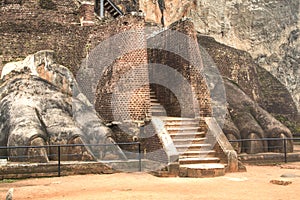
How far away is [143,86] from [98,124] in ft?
6.06

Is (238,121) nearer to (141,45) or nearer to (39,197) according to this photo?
(141,45)

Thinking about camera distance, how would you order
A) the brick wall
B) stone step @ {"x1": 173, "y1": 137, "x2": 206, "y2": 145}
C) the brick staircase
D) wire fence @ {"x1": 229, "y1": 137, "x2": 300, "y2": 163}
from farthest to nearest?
1. wire fence @ {"x1": 229, "y1": 137, "x2": 300, "y2": 163}
2. the brick wall
3. stone step @ {"x1": 173, "y1": 137, "x2": 206, "y2": 145}
4. the brick staircase

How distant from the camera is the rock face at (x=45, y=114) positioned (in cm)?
1116

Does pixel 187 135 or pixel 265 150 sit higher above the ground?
pixel 187 135

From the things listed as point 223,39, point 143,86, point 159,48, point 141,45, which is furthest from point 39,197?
point 223,39

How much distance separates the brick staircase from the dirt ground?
33 cm

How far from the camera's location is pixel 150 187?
818 cm

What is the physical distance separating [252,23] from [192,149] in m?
14.6

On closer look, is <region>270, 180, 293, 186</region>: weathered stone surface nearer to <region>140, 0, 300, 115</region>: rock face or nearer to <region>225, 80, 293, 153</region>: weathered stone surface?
<region>225, 80, 293, 153</region>: weathered stone surface

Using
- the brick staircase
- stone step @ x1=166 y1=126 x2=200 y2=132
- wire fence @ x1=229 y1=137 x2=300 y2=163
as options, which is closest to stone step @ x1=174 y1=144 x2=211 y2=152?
the brick staircase

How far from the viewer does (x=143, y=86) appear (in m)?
12.2

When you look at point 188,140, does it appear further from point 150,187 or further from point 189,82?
point 150,187

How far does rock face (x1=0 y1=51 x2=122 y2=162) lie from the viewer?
36.6 feet

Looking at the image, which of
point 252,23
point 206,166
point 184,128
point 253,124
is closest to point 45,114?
point 184,128
